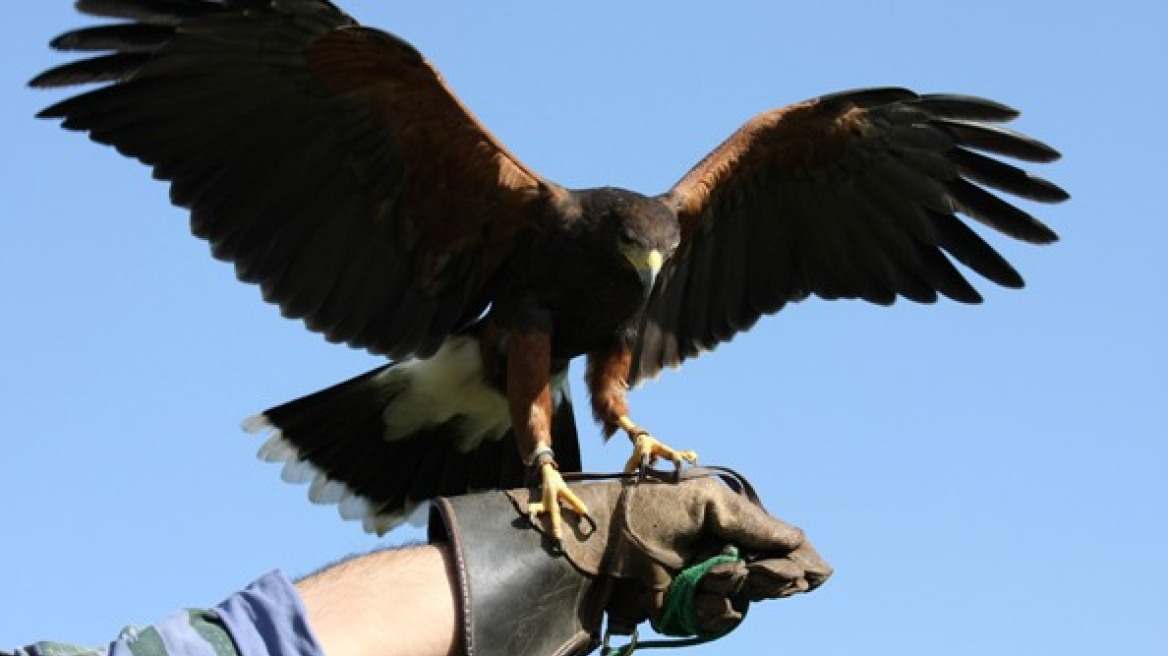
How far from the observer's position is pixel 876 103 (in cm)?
620

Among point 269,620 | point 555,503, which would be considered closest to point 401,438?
point 555,503

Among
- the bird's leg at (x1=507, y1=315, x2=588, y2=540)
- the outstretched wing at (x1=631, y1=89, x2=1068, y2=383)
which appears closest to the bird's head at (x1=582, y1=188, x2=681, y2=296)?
the bird's leg at (x1=507, y1=315, x2=588, y2=540)

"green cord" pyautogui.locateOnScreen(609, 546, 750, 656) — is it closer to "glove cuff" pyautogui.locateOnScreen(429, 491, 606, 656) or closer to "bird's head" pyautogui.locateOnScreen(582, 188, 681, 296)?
"glove cuff" pyautogui.locateOnScreen(429, 491, 606, 656)

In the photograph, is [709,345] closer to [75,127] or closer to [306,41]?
[306,41]

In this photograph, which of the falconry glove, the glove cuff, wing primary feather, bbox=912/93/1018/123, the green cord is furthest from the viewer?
wing primary feather, bbox=912/93/1018/123

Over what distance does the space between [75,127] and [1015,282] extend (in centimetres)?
352

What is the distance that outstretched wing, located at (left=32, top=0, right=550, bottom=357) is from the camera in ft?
17.6

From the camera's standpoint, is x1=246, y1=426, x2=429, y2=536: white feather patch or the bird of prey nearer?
the bird of prey

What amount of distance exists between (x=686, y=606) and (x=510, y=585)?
1.82ft

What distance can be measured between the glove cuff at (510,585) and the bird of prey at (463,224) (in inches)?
51.8

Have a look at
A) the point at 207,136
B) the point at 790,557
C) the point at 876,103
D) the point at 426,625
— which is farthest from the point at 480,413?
the point at 426,625

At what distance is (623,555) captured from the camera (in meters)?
3.63

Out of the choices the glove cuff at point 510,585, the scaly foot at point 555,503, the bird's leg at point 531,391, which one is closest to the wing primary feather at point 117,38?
the bird's leg at point 531,391

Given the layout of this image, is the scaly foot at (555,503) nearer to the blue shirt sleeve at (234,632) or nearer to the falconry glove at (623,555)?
the falconry glove at (623,555)
